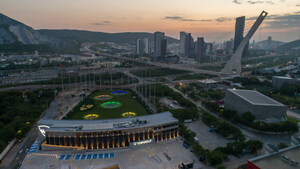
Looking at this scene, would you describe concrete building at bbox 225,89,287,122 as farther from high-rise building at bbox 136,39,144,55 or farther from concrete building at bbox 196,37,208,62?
high-rise building at bbox 136,39,144,55

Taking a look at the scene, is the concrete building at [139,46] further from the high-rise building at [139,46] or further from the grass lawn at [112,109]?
the grass lawn at [112,109]

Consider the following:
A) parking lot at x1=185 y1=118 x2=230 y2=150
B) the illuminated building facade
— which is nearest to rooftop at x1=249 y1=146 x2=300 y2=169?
parking lot at x1=185 y1=118 x2=230 y2=150

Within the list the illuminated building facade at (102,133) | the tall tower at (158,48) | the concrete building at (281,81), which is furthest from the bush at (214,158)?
the tall tower at (158,48)

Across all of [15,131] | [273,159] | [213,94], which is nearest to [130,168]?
[273,159]

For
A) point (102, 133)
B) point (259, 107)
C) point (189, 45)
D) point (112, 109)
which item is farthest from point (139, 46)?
point (102, 133)

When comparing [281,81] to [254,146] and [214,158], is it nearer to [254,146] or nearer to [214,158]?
[254,146]

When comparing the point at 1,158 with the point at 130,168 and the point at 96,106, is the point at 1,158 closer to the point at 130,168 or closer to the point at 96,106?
the point at 130,168
